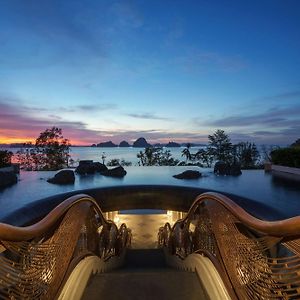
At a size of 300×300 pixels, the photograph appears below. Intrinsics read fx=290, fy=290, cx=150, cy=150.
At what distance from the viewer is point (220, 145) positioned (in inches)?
773

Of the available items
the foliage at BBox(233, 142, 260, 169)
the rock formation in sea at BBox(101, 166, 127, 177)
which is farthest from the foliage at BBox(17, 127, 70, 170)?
the foliage at BBox(233, 142, 260, 169)

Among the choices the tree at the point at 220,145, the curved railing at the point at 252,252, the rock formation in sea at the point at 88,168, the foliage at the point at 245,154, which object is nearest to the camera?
the curved railing at the point at 252,252

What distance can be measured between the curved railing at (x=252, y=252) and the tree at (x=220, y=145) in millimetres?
16105

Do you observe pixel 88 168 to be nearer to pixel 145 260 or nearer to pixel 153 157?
pixel 145 260

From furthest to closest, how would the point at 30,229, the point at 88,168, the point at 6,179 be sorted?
the point at 88,168
the point at 6,179
the point at 30,229

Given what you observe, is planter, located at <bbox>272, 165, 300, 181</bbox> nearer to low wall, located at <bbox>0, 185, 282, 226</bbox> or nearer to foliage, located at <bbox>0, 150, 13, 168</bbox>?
low wall, located at <bbox>0, 185, 282, 226</bbox>

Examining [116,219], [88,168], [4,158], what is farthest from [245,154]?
[4,158]

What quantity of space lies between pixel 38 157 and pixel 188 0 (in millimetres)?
16335

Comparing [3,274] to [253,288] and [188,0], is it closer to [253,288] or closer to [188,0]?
[253,288]

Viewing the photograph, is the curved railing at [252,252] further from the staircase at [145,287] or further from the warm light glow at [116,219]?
the warm light glow at [116,219]

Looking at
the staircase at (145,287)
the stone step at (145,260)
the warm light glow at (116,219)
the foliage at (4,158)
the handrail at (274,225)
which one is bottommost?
the warm light glow at (116,219)

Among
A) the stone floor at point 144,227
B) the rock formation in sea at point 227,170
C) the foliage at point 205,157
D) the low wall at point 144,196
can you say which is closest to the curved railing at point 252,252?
the low wall at point 144,196

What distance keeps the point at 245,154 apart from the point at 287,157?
6.17 meters

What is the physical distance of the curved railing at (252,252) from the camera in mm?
1391
